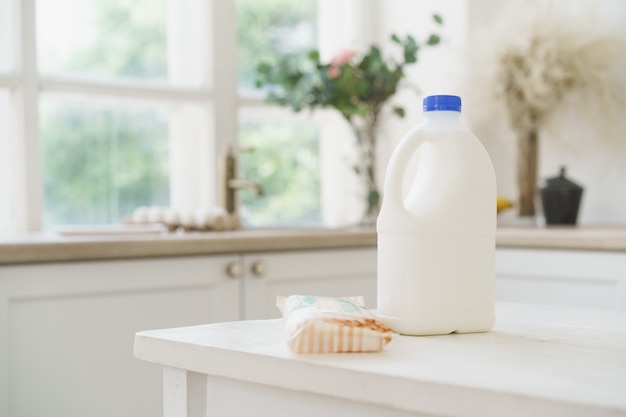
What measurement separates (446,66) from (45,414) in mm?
2090

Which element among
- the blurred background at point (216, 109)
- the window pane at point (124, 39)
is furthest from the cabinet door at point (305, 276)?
the window pane at point (124, 39)

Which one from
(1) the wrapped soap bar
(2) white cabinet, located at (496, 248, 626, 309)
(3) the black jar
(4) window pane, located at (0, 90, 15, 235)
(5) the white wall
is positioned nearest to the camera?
(1) the wrapped soap bar

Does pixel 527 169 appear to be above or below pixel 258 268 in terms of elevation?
above

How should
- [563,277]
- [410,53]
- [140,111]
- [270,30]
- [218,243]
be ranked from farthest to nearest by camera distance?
1. [270,30]
2. [140,111]
3. [410,53]
4. [563,277]
5. [218,243]

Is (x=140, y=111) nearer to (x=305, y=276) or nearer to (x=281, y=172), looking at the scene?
(x=281, y=172)

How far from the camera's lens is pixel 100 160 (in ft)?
9.46

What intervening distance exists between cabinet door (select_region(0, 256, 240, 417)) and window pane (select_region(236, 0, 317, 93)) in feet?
4.09

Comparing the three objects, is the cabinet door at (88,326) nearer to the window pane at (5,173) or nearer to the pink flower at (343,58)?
the window pane at (5,173)

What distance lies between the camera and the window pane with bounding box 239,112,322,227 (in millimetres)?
3271

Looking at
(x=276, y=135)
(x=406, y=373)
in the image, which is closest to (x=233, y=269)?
(x=276, y=135)

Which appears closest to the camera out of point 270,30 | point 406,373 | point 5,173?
point 406,373

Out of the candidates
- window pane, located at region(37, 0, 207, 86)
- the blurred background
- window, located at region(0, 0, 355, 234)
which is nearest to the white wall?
the blurred background

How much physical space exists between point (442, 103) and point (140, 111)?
213 centimetres

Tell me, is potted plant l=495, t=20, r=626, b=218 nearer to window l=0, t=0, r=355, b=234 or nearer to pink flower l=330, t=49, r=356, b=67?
pink flower l=330, t=49, r=356, b=67
